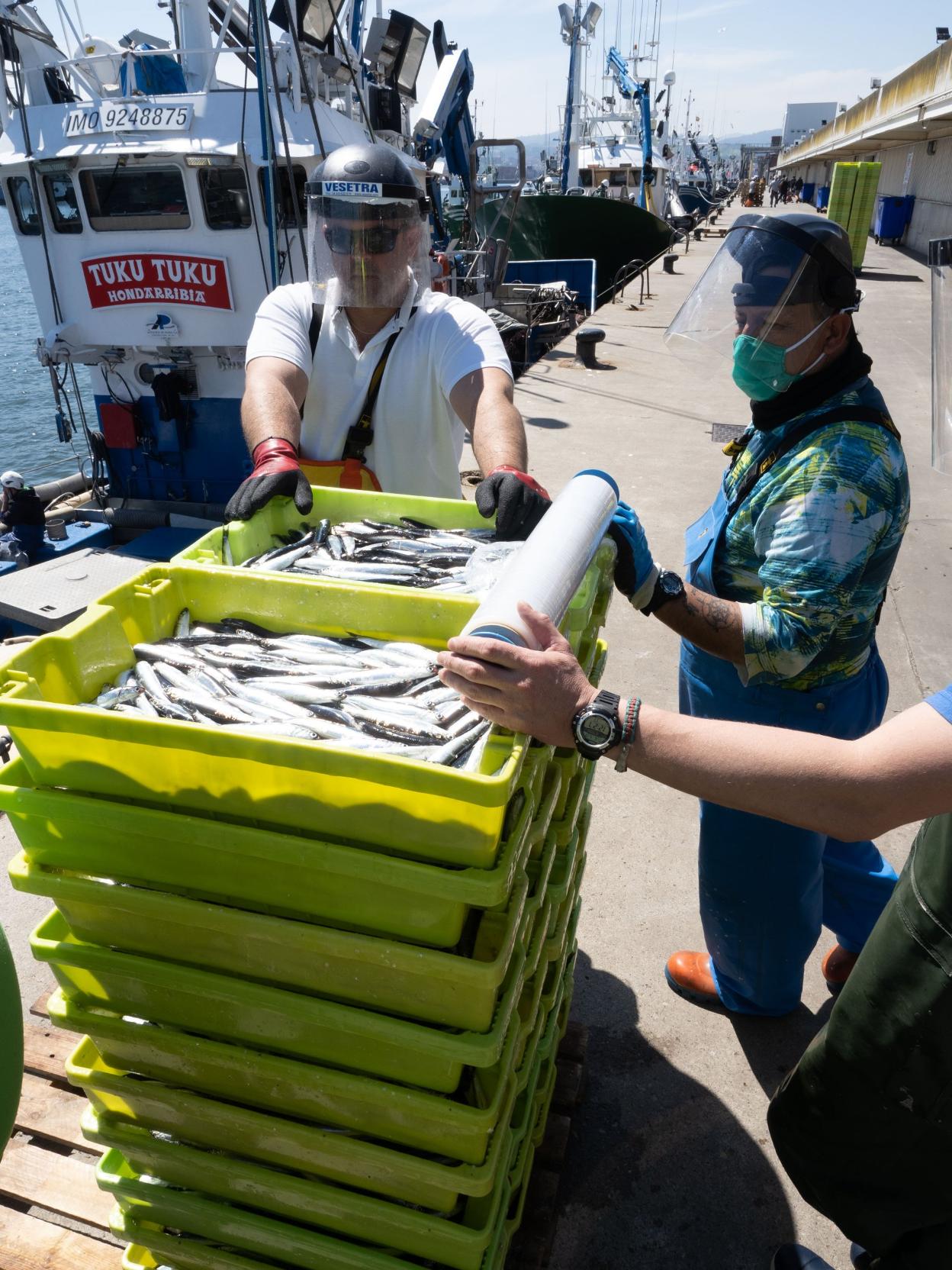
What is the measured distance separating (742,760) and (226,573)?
4.09ft

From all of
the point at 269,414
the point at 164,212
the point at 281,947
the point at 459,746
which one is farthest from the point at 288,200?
the point at 281,947

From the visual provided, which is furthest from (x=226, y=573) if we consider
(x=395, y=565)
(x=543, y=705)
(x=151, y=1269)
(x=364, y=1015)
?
(x=151, y=1269)

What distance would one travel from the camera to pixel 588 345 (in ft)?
43.2

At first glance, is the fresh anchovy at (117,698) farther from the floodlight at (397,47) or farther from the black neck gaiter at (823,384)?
the floodlight at (397,47)

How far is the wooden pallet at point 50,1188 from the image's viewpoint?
7.30ft

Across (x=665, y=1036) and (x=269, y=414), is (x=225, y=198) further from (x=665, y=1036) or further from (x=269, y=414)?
(x=665, y=1036)

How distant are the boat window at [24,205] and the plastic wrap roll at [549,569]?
31.6ft

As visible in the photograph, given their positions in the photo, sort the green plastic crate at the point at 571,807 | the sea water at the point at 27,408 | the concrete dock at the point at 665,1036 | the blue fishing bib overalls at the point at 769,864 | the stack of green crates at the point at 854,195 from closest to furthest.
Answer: the green plastic crate at the point at 571,807 → the concrete dock at the point at 665,1036 → the blue fishing bib overalls at the point at 769,864 → the stack of green crates at the point at 854,195 → the sea water at the point at 27,408

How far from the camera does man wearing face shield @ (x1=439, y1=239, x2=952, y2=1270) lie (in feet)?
4.82

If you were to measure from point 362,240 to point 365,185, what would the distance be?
0.19m

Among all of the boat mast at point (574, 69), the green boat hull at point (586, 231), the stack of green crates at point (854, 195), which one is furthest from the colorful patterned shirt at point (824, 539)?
the boat mast at point (574, 69)

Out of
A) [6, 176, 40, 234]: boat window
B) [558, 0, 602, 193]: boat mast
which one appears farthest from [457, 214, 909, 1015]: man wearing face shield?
[558, 0, 602, 193]: boat mast

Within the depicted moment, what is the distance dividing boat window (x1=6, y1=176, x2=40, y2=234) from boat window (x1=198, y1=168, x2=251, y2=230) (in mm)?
2092

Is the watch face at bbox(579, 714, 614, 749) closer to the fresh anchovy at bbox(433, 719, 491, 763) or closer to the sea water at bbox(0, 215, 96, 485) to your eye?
the fresh anchovy at bbox(433, 719, 491, 763)
